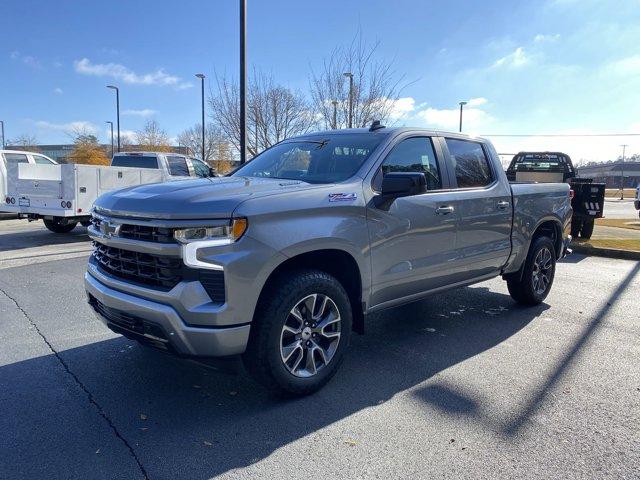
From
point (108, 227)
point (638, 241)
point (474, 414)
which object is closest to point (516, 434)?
point (474, 414)

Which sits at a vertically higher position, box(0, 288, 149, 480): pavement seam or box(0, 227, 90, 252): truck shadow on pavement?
box(0, 227, 90, 252): truck shadow on pavement

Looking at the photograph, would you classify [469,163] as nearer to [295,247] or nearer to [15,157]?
[295,247]

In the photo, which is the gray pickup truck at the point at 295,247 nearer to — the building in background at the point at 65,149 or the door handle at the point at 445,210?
the door handle at the point at 445,210

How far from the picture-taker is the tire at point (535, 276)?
575cm

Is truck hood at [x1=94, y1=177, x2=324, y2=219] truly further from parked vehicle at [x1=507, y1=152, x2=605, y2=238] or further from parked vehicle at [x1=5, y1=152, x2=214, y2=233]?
parked vehicle at [x1=507, y1=152, x2=605, y2=238]

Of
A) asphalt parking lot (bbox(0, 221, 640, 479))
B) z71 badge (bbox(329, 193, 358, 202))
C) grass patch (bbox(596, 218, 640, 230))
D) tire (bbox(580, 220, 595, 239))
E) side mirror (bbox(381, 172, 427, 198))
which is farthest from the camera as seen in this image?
grass patch (bbox(596, 218, 640, 230))

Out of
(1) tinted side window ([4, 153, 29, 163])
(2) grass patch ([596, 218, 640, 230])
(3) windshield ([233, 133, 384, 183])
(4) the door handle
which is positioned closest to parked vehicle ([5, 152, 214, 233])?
(1) tinted side window ([4, 153, 29, 163])

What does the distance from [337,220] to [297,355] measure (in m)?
0.98

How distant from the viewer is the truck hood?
3.02 m

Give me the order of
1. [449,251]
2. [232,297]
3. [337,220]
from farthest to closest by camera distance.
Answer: [449,251]
[337,220]
[232,297]

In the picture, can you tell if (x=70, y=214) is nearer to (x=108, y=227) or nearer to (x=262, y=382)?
(x=108, y=227)

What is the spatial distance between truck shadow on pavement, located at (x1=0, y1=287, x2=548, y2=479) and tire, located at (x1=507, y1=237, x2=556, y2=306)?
1.03 metres

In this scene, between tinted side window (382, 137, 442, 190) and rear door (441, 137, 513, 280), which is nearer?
tinted side window (382, 137, 442, 190)

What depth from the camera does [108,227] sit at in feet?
11.3
